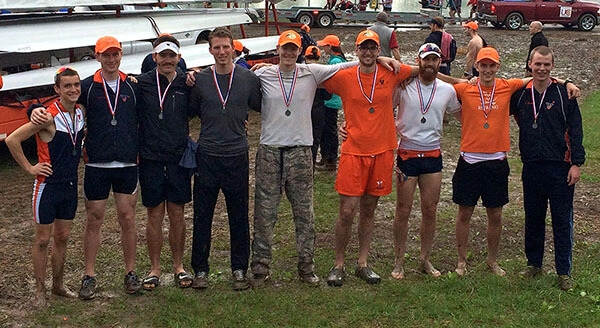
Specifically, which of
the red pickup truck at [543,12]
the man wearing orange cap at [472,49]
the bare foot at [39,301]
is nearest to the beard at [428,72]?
the bare foot at [39,301]

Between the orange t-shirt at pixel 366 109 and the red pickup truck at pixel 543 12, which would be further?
the red pickup truck at pixel 543 12

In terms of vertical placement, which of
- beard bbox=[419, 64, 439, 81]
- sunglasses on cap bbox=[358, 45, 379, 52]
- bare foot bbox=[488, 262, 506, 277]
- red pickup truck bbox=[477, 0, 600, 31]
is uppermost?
red pickup truck bbox=[477, 0, 600, 31]

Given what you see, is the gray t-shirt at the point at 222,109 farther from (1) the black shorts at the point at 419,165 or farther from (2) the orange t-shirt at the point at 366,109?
(1) the black shorts at the point at 419,165

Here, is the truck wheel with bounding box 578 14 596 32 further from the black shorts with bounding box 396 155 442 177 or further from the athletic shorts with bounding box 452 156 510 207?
the black shorts with bounding box 396 155 442 177

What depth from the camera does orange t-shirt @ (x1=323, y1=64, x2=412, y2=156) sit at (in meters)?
5.55

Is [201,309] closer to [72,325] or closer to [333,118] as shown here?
[72,325]

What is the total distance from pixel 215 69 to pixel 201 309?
1886 millimetres

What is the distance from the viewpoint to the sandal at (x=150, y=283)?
5.70m

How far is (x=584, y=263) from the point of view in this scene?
21.0 feet

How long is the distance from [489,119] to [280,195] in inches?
72.5

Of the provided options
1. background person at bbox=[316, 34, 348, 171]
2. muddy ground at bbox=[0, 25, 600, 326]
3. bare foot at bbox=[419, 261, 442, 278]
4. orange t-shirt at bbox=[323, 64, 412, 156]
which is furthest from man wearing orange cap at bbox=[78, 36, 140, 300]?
background person at bbox=[316, 34, 348, 171]

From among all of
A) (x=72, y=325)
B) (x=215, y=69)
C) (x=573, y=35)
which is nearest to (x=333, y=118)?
(x=215, y=69)

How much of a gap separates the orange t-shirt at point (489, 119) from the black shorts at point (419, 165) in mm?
312

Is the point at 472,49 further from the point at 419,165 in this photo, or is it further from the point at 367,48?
the point at 367,48
